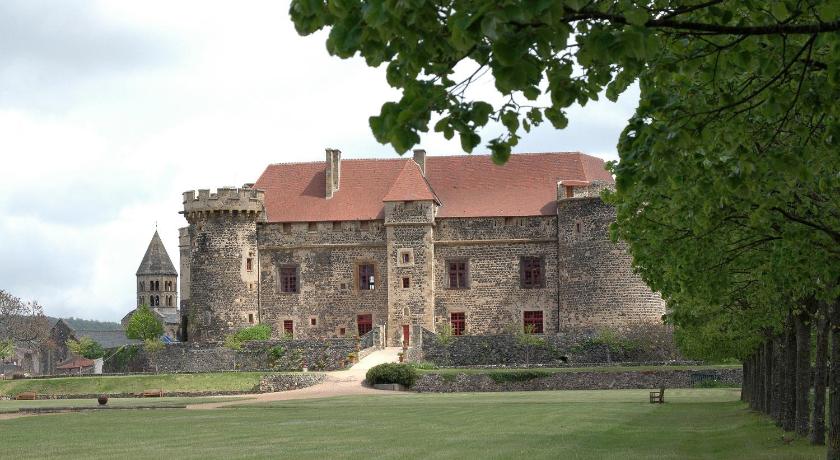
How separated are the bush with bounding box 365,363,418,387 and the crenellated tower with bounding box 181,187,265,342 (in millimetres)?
13544

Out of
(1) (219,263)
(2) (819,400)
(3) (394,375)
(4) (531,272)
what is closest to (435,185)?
(4) (531,272)

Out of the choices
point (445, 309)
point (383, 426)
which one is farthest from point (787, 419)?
point (445, 309)

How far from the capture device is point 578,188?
56.3m

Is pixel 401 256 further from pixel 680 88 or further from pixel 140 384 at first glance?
pixel 680 88

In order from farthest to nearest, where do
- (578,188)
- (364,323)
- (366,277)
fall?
(366,277)
(364,323)
(578,188)

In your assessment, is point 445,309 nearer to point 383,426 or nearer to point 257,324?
point 257,324

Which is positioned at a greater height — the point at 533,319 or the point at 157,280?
the point at 157,280

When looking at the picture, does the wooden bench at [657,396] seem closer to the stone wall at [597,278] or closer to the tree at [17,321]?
the stone wall at [597,278]

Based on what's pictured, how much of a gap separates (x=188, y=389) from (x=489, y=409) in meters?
19.7

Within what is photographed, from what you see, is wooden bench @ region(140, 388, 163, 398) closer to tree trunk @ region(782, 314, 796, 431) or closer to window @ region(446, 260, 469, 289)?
window @ region(446, 260, 469, 289)

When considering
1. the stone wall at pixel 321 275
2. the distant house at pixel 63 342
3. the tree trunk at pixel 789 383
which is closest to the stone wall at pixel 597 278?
the stone wall at pixel 321 275

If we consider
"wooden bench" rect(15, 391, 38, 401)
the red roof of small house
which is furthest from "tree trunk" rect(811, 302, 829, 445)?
the red roof of small house

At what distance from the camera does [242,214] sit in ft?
192

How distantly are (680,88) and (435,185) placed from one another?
160 ft
